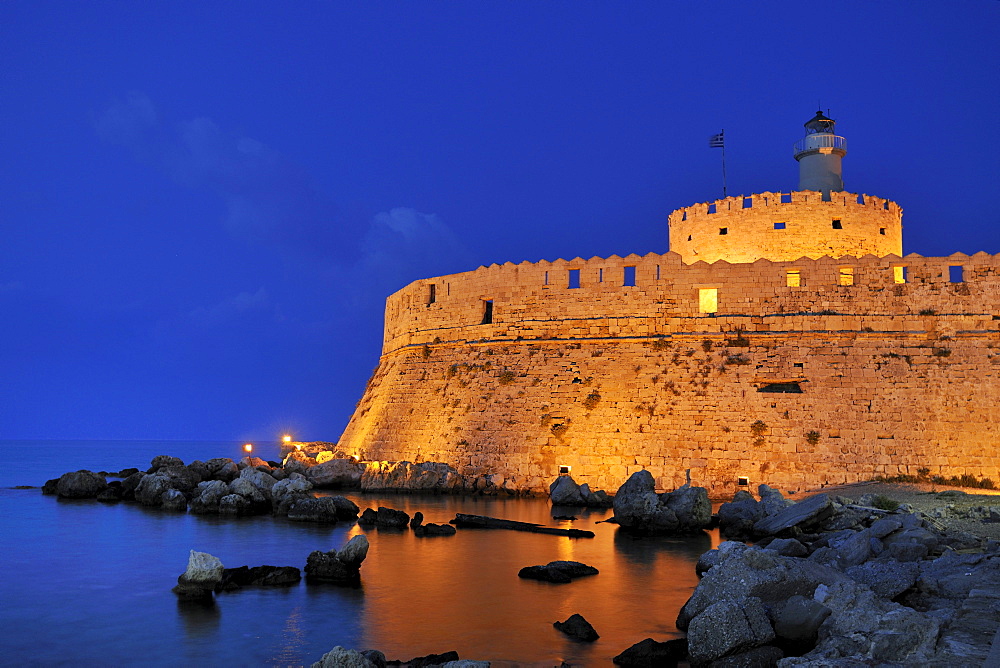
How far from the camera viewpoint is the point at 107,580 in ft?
35.6

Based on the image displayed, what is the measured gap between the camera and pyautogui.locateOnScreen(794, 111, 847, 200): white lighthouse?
933 inches

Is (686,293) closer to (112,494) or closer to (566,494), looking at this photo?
(566,494)

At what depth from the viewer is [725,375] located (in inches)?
707

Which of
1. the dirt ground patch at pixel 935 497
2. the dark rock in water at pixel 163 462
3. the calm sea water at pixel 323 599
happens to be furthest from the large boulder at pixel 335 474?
the dirt ground patch at pixel 935 497

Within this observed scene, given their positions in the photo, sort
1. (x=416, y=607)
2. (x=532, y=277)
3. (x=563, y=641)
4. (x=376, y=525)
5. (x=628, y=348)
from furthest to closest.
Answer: (x=532, y=277) → (x=628, y=348) → (x=376, y=525) → (x=416, y=607) → (x=563, y=641)

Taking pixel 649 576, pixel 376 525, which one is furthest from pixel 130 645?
pixel 376 525

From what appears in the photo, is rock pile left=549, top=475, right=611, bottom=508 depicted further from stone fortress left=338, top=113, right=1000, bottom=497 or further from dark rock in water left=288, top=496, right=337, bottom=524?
dark rock in water left=288, top=496, right=337, bottom=524

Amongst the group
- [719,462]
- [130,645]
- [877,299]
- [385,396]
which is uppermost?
[877,299]

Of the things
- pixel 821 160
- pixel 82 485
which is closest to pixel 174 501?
pixel 82 485

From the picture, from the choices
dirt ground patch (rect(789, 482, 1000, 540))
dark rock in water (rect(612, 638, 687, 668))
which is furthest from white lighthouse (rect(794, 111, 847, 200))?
dark rock in water (rect(612, 638, 687, 668))

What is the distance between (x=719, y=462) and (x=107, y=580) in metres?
12.2

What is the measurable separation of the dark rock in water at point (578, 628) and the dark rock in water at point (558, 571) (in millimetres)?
2249

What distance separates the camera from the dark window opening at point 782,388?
17.3 meters

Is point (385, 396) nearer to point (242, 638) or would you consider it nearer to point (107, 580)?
point (107, 580)
